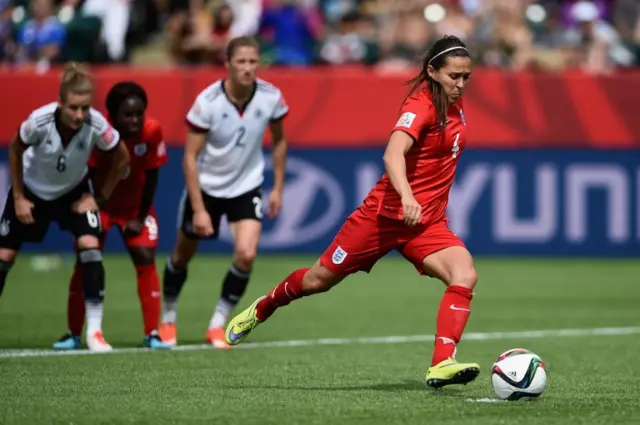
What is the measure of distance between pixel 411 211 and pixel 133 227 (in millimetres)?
3689

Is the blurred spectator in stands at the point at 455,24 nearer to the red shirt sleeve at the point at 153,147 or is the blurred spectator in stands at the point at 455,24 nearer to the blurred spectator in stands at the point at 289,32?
the blurred spectator in stands at the point at 289,32

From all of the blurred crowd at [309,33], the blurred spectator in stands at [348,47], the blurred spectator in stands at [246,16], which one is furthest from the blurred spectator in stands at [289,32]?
the blurred spectator in stands at [348,47]

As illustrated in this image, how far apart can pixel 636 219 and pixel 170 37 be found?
7289 mm

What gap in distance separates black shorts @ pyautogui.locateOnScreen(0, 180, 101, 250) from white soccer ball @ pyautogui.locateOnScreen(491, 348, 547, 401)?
12.6 ft

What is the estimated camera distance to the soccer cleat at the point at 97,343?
1011 cm

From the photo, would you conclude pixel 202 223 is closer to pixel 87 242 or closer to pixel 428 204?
pixel 87 242

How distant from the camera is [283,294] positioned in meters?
8.78

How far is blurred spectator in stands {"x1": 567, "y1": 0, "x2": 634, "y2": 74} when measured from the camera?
65.3 feet

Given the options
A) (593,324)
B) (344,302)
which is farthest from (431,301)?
(593,324)

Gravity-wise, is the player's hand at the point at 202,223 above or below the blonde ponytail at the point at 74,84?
below

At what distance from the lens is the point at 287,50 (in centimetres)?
1975

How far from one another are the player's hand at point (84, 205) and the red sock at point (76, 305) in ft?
2.03

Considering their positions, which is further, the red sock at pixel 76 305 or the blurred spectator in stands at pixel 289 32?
the blurred spectator in stands at pixel 289 32

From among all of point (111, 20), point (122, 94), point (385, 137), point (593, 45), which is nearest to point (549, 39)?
point (593, 45)
